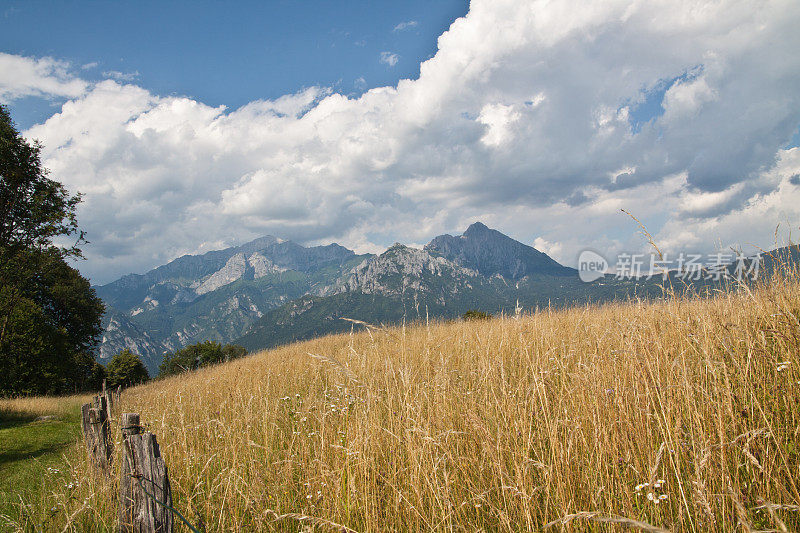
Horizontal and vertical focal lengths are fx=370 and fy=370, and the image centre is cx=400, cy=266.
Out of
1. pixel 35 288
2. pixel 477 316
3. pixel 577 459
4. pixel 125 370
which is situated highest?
pixel 35 288

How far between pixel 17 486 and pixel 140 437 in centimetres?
636

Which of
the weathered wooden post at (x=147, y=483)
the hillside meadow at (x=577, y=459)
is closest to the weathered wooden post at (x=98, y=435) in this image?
the hillside meadow at (x=577, y=459)

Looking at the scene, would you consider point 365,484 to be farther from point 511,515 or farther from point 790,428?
point 790,428

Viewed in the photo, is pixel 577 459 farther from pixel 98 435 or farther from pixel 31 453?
pixel 31 453

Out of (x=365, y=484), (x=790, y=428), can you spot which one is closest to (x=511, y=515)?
(x=365, y=484)

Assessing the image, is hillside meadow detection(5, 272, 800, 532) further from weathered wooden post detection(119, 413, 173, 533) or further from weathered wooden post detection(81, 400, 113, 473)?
weathered wooden post detection(119, 413, 173, 533)

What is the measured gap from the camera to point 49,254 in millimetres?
17266

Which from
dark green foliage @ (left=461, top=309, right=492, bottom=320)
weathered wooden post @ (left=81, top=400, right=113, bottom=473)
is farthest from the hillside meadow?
dark green foliage @ (left=461, top=309, right=492, bottom=320)

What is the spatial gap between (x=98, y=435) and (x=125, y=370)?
143ft

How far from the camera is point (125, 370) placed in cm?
3975

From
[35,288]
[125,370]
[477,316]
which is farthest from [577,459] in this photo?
[125,370]

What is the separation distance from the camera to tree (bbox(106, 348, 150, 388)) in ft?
127

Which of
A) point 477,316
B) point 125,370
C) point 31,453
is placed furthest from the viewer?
point 125,370

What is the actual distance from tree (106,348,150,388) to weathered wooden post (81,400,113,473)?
39690 millimetres
